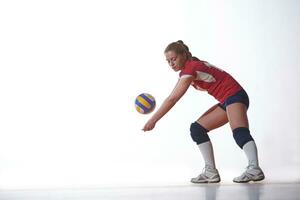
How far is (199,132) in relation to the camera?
2836 mm

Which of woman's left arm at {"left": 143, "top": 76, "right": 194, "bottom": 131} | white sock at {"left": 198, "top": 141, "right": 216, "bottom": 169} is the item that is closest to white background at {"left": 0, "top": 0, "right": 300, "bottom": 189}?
white sock at {"left": 198, "top": 141, "right": 216, "bottom": 169}

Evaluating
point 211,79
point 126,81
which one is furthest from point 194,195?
point 126,81

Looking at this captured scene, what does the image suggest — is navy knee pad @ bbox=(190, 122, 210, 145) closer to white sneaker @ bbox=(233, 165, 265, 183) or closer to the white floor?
→ white sneaker @ bbox=(233, 165, 265, 183)

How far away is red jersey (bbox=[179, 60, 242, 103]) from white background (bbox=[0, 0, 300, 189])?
1.84 m

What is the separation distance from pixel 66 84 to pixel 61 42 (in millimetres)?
419

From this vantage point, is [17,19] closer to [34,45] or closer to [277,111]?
[34,45]

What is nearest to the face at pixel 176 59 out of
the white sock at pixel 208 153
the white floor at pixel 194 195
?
the white sock at pixel 208 153

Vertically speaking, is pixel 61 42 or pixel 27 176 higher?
pixel 61 42

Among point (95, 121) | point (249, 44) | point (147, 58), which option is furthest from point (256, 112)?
point (95, 121)

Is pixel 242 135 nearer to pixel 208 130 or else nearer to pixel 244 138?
pixel 244 138

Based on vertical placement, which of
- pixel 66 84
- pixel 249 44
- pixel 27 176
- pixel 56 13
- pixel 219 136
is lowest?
pixel 27 176

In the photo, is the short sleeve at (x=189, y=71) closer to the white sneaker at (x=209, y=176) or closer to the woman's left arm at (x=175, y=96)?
the woman's left arm at (x=175, y=96)

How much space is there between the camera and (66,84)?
16.8ft

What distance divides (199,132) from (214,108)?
0.15 meters
